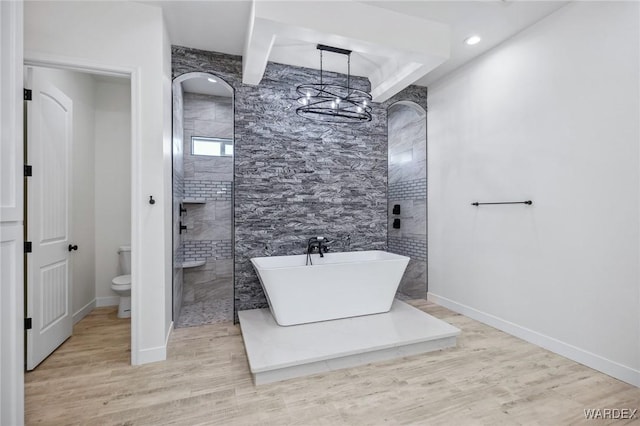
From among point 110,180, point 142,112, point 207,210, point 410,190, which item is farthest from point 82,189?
point 410,190

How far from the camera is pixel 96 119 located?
378 cm

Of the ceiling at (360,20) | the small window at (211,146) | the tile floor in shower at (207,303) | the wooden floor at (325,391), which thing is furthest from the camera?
the small window at (211,146)

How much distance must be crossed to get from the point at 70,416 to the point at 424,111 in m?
Answer: 4.49

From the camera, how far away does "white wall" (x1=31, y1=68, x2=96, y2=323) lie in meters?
3.27

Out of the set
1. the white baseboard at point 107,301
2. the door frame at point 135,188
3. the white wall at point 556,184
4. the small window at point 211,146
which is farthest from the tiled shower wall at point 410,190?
the white baseboard at point 107,301

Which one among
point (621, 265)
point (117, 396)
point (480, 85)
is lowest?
point (117, 396)

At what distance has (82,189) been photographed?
3.51 m

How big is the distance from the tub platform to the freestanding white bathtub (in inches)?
3.5

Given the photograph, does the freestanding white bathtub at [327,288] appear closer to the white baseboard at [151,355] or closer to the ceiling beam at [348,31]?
the white baseboard at [151,355]

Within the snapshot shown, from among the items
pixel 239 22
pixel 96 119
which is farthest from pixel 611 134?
pixel 96 119

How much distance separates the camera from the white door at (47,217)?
232 cm

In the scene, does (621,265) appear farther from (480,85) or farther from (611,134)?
(480,85)

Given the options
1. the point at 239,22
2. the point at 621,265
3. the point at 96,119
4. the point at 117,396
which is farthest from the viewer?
the point at 96,119

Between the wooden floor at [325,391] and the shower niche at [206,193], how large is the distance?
60.0 inches
